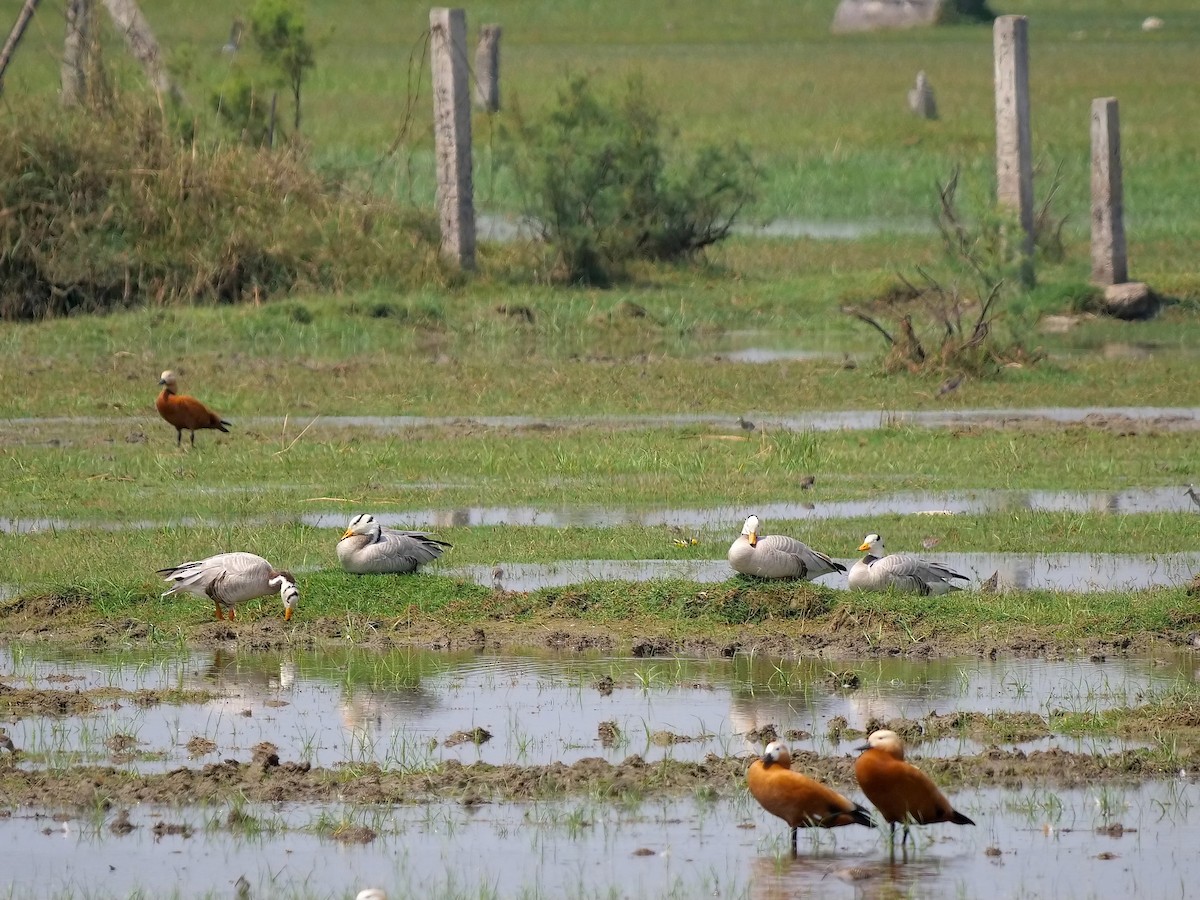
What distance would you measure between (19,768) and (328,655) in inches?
89.2

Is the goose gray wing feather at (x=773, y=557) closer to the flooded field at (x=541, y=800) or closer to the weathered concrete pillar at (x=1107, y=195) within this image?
the flooded field at (x=541, y=800)

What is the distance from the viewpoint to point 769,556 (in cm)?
1100

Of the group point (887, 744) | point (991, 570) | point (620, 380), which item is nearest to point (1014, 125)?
point (620, 380)

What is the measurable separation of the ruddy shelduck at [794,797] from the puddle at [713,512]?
556cm

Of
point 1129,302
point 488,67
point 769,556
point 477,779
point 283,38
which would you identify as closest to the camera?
point 477,779

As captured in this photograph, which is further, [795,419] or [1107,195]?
[1107,195]

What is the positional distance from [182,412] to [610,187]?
11083 mm

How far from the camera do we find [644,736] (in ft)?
30.0

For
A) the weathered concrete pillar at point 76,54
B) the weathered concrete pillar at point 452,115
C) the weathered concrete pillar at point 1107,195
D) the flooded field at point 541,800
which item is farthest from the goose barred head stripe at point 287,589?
the weathered concrete pillar at point 76,54

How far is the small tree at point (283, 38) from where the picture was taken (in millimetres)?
26375

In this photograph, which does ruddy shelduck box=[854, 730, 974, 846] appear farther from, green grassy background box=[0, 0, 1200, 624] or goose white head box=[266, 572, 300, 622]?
green grassy background box=[0, 0, 1200, 624]

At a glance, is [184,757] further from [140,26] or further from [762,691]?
[140,26]

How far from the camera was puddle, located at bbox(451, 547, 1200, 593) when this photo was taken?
11867mm

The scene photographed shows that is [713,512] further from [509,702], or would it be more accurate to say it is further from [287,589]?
[509,702]
